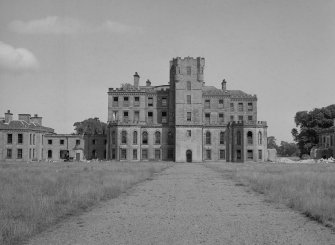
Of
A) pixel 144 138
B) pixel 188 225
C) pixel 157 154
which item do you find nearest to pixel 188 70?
pixel 144 138

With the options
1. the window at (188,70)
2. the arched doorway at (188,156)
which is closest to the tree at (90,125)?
the arched doorway at (188,156)

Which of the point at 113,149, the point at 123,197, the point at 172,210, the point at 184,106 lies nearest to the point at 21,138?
the point at 113,149

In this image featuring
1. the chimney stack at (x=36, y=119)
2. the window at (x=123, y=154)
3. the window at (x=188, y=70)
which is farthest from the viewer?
the chimney stack at (x=36, y=119)

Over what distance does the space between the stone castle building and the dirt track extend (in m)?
A: 56.7

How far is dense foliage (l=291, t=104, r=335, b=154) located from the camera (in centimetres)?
8675

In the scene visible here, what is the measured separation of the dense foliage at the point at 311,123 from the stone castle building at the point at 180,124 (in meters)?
19.4

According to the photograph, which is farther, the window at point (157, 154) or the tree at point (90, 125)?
the tree at point (90, 125)

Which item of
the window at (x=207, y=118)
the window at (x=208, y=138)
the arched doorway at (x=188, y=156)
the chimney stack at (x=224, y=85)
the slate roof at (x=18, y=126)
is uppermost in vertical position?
the chimney stack at (x=224, y=85)

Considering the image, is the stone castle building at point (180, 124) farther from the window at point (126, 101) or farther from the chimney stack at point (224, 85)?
the chimney stack at point (224, 85)

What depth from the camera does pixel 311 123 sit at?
88.6m

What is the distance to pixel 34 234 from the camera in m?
9.56

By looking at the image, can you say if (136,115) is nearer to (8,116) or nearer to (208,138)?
(208,138)

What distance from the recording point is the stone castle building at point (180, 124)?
72438 millimetres

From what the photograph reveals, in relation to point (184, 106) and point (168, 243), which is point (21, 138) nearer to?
point (184, 106)
